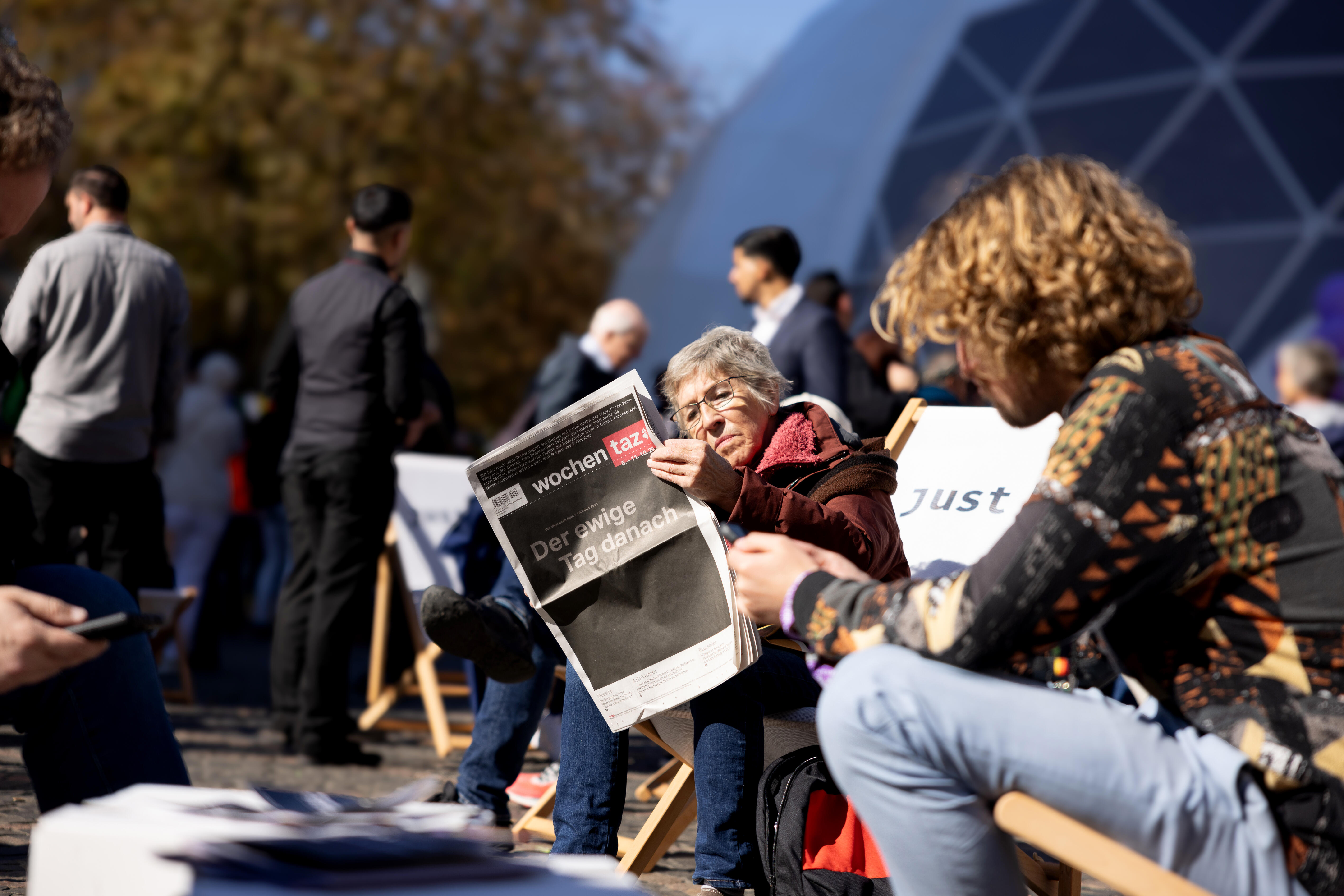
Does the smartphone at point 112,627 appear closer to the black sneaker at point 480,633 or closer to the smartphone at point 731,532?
the smartphone at point 731,532

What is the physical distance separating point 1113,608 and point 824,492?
48.7 inches

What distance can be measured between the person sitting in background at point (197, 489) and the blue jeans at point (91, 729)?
5.79 m

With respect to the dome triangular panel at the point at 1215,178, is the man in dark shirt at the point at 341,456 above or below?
below

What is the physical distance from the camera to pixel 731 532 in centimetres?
259

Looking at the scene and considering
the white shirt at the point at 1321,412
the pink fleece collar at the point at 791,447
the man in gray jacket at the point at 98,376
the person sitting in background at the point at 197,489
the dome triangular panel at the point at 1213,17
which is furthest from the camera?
the dome triangular panel at the point at 1213,17

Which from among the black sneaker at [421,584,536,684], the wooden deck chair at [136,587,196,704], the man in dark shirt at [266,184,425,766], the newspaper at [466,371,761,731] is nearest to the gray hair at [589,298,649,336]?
the man in dark shirt at [266,184,425,766]

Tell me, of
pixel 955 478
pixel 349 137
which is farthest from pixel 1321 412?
pixel 349 137

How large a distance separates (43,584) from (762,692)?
4.69ft

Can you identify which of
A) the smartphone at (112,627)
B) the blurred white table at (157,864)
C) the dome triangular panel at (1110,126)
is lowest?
the blurred white table at (157,864)

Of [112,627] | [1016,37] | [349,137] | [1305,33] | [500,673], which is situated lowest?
[500,673]

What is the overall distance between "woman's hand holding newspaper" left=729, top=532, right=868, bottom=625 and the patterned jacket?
282mm

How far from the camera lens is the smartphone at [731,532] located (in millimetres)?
2582

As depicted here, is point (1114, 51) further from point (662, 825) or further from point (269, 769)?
point (662, 825)

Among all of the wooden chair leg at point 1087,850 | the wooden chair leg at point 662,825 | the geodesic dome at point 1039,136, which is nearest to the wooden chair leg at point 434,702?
the wooden chair leg at point 662,825
